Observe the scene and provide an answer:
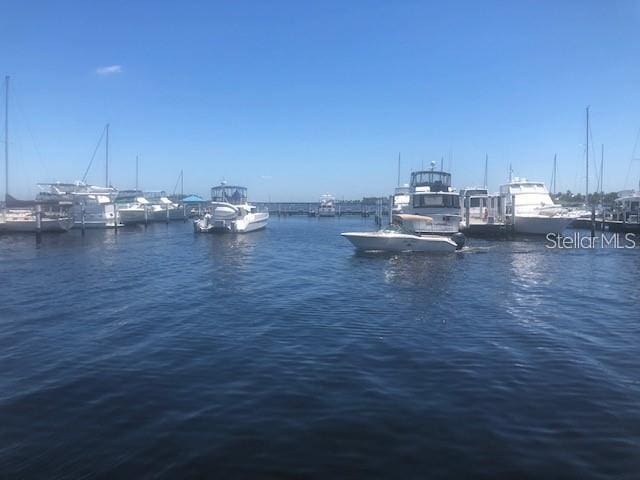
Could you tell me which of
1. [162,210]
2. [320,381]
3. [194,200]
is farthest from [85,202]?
[320,381]

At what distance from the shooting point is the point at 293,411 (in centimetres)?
827

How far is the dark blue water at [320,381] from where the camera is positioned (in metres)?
6.82

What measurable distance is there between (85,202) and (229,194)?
19495 millimetres

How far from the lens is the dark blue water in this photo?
22.4ft

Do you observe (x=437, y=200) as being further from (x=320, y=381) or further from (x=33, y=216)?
(x=33, y=216)

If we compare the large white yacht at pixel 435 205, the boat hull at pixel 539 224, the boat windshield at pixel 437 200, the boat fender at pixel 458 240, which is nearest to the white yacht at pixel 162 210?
the large white yacht at pixel 435 205

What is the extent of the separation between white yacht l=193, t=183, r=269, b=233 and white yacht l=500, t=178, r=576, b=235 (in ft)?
95.0

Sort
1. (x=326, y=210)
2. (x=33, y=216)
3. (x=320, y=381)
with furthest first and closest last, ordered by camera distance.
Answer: (x=326, y=210) → (x=33, y=216) → (x=320, y=381)

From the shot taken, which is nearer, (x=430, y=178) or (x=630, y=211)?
(x=430, y=178)

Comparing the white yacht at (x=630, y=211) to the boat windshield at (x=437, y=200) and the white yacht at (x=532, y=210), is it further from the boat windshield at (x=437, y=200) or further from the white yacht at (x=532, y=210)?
the boat windshield at (x=437, y=200)

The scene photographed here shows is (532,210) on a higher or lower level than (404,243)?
higher

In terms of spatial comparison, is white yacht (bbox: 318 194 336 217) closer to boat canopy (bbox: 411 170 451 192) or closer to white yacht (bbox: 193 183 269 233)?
white yacht (bbox: 193 183 269 233)

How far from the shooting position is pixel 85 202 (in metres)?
66.9

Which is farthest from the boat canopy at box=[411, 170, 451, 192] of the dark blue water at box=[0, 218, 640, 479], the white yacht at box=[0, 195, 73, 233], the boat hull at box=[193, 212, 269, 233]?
the white yacht at box=[0, 195, 73, 233]
